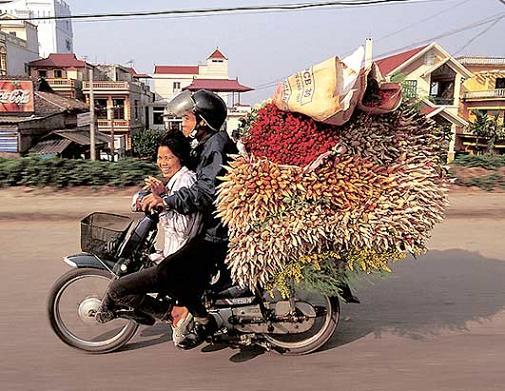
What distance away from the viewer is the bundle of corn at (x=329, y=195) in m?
2.90

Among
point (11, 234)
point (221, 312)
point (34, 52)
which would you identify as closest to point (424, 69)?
point (11, 234)

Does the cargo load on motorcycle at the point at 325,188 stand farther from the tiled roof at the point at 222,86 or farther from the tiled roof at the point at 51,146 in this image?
the tiled roof at the point at 222,86

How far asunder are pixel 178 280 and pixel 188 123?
0.95 metres

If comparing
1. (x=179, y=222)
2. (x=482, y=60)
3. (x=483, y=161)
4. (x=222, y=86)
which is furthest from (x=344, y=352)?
(x=482, y=60)

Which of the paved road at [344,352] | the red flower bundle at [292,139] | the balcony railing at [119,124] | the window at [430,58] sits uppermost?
the window at [430,58]

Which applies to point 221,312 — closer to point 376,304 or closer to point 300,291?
point 300,291

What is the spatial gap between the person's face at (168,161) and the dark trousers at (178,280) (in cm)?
46

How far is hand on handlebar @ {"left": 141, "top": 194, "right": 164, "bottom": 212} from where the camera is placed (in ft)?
9.73

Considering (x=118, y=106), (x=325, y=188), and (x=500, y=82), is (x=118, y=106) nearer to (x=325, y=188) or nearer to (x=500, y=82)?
(x=500, y=82)

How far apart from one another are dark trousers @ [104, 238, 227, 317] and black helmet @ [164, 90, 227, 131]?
0.72m

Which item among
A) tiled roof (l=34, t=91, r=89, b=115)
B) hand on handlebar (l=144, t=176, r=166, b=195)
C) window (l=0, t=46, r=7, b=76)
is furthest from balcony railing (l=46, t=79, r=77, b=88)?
hand on handlebar (l=144, t=176, r=166, b=195)

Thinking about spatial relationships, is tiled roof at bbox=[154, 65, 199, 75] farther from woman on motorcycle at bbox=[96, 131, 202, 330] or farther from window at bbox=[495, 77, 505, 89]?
woman on motorcycle at bbox=[96, 131, 202, 330]

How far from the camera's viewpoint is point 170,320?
3.28 metres

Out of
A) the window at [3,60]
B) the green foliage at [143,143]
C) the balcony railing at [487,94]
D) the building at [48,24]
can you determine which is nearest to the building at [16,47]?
the window at [3,60]
